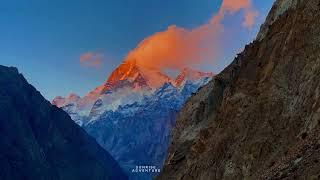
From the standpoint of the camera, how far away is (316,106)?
34.2 m

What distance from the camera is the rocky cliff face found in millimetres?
31703

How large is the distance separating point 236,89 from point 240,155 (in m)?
12.4

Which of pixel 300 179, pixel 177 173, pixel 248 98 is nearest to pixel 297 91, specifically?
pixel 248 98

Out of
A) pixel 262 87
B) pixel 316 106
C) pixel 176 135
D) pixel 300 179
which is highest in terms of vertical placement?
pixel 176 135

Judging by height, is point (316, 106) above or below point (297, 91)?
below

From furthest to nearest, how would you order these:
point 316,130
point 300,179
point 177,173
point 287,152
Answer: point 177,173, point 287,152, point 316,130, point 300,179

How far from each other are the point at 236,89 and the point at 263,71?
5065 millimetres

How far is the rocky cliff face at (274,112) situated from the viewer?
104ft

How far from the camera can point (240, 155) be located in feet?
143

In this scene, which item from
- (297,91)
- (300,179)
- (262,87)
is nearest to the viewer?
(300,179)

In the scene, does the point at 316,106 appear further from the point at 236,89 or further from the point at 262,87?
→ the point at 236,89

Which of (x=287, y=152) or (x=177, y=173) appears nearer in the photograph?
(x=287, y=152)

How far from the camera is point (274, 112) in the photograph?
41.4 m

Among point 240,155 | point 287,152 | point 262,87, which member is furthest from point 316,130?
point 262,87
